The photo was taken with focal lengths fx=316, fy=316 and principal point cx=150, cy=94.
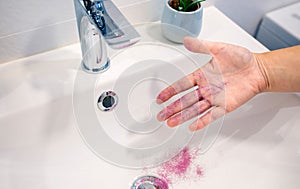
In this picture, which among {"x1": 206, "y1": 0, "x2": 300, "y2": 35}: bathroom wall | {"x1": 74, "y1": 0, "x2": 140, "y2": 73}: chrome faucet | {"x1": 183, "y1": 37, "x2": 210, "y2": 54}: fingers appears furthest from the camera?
{"x1": 206, "y1": 0, "x2": 300, "y2": 35}: bathroom wall

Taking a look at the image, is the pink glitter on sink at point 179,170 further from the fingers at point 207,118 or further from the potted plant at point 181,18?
the potted plant at point 181,18

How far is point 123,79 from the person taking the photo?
0.53 m

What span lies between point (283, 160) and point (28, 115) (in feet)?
1.33

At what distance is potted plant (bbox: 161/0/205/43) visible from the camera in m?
0.51

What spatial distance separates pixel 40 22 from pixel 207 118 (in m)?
0.30

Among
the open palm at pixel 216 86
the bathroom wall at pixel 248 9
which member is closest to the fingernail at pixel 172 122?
the open palm at pixel 216 86

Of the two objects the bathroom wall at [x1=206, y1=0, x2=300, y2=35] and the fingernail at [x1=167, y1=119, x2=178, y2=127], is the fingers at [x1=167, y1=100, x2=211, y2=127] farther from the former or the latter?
the bathroom wall at [x1=206, y1=0, x2=300, y2=35]

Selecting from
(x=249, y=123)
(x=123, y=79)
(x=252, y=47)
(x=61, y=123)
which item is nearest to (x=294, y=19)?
(x=252, y=47)

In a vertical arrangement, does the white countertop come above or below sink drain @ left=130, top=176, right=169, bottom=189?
above

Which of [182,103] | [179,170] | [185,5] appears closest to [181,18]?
[185,5]

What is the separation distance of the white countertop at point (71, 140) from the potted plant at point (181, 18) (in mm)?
162

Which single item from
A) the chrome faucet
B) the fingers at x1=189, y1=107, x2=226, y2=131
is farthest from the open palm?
the chrome faucet

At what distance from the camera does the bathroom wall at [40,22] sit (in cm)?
47

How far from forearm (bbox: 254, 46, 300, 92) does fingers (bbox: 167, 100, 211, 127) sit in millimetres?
108
